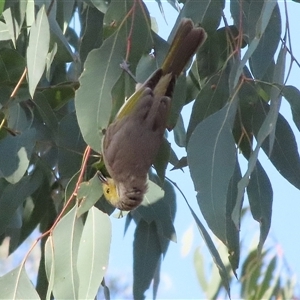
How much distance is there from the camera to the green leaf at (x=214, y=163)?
1.74m

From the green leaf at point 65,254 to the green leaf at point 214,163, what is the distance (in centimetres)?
35

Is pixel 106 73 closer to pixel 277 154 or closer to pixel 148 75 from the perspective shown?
pixel 148 75

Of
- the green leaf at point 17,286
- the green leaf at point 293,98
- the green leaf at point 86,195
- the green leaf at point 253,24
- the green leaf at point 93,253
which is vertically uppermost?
the green leaf at point 253,24

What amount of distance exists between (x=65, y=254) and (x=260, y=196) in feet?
1.76

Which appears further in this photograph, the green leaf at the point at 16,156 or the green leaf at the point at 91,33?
the green leaf at the point at 91,33

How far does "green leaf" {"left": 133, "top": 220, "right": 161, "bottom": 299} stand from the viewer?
2326 mm

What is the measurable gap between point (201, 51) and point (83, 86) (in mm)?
458

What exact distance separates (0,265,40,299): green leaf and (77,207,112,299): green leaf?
16 centimetres

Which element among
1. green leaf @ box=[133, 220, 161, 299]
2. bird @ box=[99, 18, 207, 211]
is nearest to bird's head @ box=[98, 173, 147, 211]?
bird @ box=[99, 18, 207, 211]

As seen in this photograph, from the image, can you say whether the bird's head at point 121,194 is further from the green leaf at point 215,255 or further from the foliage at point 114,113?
the green leaf at point 215,255

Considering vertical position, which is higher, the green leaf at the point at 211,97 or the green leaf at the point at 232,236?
the green leaf at the point at 211,97

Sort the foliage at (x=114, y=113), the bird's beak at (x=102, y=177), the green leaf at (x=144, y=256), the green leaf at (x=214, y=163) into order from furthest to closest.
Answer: the green leaf at (x=144, y=256) → the bird's beak at (x=102, y=177) → the foliage at (x=114, y=113) → the green leaf at (x=214, y=163)

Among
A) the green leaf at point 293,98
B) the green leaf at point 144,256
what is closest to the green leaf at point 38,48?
the green leaf at point 293,98

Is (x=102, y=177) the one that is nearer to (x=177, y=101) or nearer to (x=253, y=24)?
(x=177, y=101)
